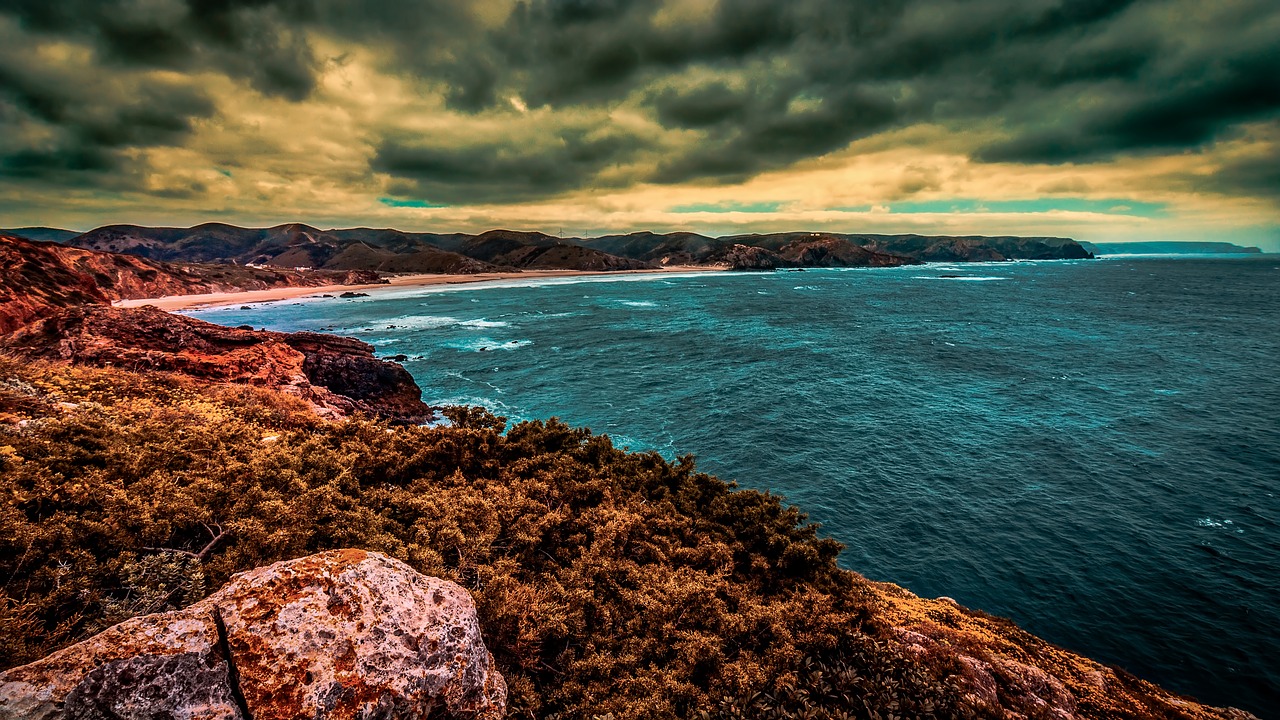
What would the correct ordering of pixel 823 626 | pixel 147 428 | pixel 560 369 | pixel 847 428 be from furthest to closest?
pixel 560 369 < pixel 847 428 < pixel 147 428 < pixel 823 626

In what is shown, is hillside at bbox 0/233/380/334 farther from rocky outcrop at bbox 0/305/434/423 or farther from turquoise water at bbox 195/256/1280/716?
turquoise water at bbox 195/256/1280/716

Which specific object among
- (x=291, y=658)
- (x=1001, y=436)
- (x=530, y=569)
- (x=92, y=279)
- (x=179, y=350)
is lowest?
(x=1001, y=436)

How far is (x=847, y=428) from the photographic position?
139 feet

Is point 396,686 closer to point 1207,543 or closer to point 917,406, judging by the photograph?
point 1207,543

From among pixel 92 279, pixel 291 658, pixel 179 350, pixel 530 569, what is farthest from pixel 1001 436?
pixel 92 279

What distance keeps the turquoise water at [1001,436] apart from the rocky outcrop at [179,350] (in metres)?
14.7

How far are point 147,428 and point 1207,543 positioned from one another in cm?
4712

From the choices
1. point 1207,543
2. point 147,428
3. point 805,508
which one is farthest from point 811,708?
point 1207,543

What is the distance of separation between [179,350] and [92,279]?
29.2 m

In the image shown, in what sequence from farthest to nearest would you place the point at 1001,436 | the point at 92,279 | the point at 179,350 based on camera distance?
the point at 92,279 < the point at 1001,436 < the point at 179,350

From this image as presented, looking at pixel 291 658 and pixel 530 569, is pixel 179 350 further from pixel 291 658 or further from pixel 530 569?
pixel 291 658

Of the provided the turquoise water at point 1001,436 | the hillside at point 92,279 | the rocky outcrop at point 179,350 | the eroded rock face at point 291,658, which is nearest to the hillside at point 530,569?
the eroded rock face at point 291,658

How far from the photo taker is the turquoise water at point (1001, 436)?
22641mm

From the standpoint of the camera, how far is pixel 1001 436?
39.5m
